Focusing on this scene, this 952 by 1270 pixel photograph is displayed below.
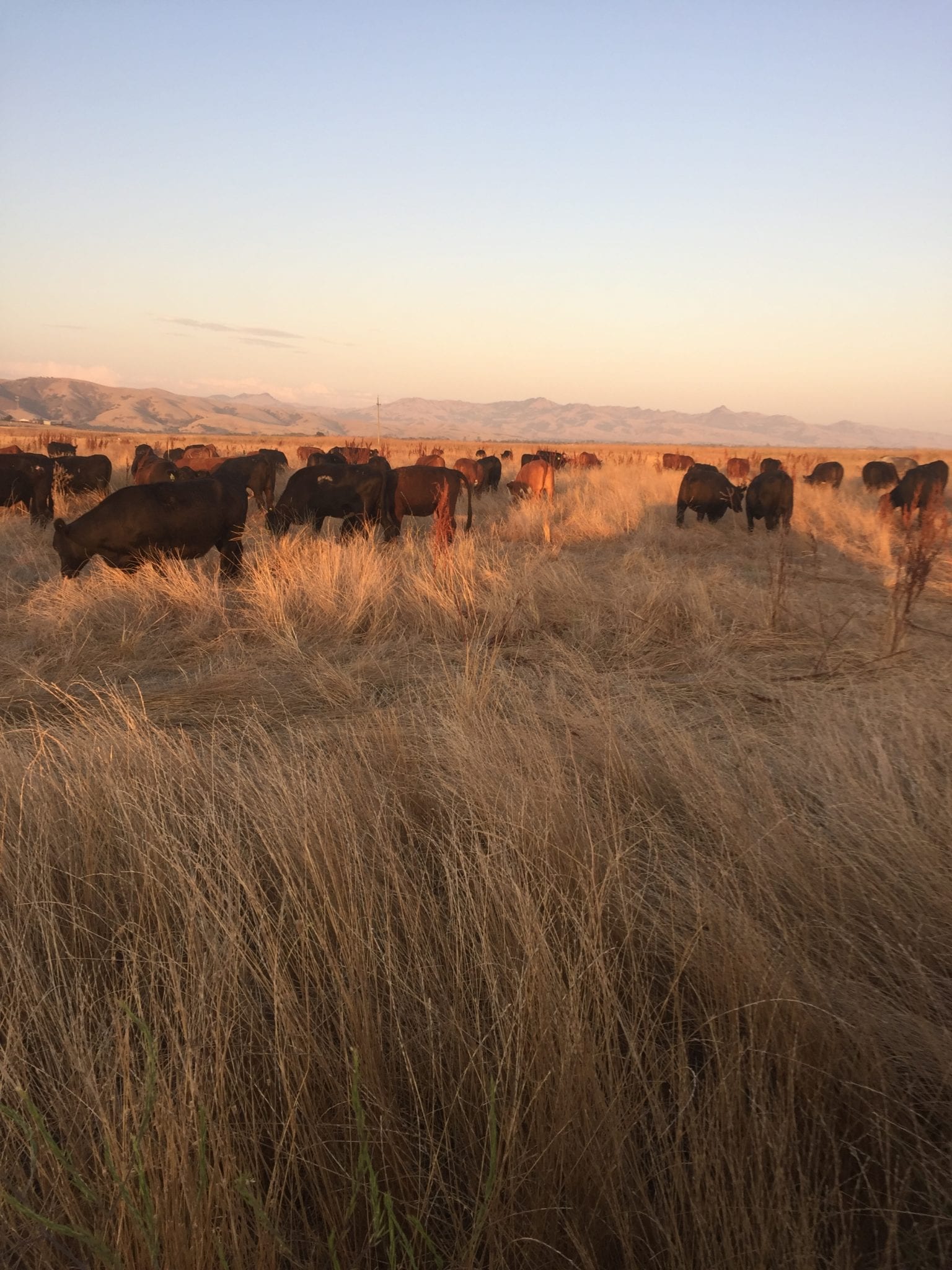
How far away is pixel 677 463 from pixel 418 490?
68.9ft

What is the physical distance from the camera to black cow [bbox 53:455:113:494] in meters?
16.7

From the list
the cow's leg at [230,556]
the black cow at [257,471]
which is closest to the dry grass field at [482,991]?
the cow's leg at [230,556]

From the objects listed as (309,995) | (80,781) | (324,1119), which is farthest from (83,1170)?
(80,781)

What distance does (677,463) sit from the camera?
1211 inches

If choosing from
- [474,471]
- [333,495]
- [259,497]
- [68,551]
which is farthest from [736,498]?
[68,551]

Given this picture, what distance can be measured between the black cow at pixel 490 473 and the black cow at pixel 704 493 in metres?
8.32

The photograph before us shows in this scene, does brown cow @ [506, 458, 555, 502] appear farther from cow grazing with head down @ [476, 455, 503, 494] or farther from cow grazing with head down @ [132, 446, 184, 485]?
cow grazing with head down @ [132, 446, 184, 485]

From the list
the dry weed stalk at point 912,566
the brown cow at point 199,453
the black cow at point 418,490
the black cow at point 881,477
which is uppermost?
the black cow at point 881,477

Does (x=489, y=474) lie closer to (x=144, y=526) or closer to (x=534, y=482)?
(x=534, y=482)

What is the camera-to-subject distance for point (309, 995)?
1821 mm

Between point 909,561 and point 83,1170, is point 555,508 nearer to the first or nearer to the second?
point 909,561

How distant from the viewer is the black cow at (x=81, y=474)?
16.7m

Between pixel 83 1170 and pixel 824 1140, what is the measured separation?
1480mm

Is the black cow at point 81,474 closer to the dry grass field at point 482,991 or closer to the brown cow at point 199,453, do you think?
the brown cow at point 199,453
